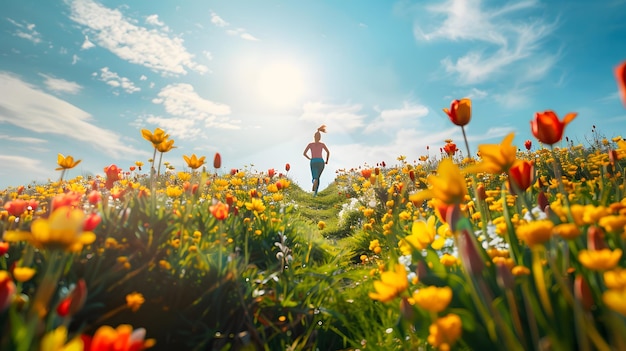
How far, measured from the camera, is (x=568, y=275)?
170 centimetres

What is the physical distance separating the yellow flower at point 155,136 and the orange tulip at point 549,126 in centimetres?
278

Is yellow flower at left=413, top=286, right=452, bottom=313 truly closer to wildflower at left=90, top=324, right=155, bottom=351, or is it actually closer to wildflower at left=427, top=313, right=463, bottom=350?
wildflower at left=427, top=313, right=463, bottom=350

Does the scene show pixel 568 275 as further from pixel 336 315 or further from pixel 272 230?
pixel 272 230

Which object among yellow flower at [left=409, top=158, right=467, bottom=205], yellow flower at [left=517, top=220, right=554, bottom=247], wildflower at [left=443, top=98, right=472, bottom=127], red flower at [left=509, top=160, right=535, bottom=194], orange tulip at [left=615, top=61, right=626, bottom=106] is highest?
wildflower at [left=443, top=98, right=472, bottom=127]

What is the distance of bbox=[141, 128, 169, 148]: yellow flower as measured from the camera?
3.33 meters

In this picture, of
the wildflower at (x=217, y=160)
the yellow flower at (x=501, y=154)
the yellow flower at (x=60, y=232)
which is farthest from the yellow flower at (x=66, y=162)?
the yellow flower at (x=501, y=154)

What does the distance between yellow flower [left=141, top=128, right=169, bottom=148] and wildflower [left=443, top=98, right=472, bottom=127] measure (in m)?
2.35

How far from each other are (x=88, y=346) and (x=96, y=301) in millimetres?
1102

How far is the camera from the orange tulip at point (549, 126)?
1.81 meters

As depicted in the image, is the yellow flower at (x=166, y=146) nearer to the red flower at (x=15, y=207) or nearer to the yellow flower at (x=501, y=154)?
the red flower at (x=15, y=207)

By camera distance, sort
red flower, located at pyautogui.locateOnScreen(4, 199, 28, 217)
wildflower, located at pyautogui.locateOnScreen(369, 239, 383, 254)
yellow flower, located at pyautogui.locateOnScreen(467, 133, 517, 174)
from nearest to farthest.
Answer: yellow flower, located at pyautogui.locateOnScreen(467, 133, 517, 174), red flower, located at pyautogui.locateOnScreen(4, 199, 28, 217), wildflower, located at pyautogui.locateOnScreen(369, 239, 383, 254)

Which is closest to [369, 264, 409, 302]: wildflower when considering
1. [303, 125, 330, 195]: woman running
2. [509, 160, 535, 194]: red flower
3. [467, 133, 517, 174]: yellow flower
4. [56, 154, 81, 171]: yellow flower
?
[467, 133, 517, 174]: yellow flower

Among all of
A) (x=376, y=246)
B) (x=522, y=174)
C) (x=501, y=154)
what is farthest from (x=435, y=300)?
(x=376, y=246)

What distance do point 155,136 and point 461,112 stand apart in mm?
2439
